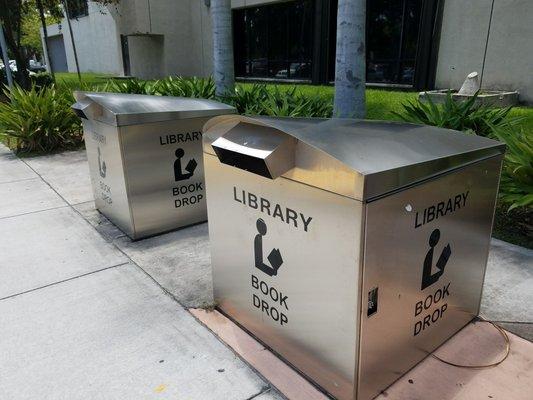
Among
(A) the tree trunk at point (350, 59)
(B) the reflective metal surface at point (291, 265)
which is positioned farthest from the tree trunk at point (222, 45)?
(B) the reflective metal surface at point (291, 265)

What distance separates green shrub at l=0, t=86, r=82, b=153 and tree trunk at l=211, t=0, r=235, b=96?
3.12 m

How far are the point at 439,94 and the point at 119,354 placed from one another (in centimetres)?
983

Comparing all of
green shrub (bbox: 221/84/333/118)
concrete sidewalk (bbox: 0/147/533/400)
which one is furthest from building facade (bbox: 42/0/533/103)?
concrete sidewalk (bbox: 0/147/533/400)

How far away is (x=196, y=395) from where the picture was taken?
2.28 m

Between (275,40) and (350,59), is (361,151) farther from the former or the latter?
(275,40)

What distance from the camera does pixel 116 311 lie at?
10.0 feet

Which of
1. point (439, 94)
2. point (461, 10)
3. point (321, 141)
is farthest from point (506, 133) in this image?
point (461, 10)

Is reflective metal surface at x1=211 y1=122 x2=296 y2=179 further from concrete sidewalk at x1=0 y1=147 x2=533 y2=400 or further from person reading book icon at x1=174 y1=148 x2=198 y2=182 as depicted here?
person reading book icon at x1=174 y1=148 x2=198 y2=182

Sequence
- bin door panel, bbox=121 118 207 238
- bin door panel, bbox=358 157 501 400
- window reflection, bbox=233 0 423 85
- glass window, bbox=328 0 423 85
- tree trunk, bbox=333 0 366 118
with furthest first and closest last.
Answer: window reflection, bbox=233 0 423 85
glass window, bbox=328 0 423 85
tree trunk, bbox=333 0 366 118
bin door panel, bbox=121 118 207 238
bin door panel, bbox=358 157 501 400

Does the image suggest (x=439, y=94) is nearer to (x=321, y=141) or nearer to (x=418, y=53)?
(x=418, y=53)

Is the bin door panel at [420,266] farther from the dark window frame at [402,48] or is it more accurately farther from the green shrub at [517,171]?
the dark window frame at [402,48]

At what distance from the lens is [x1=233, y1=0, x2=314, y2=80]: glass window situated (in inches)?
685

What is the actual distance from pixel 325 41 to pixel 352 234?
15.7 meters

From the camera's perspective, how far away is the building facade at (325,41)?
11.3 metres
